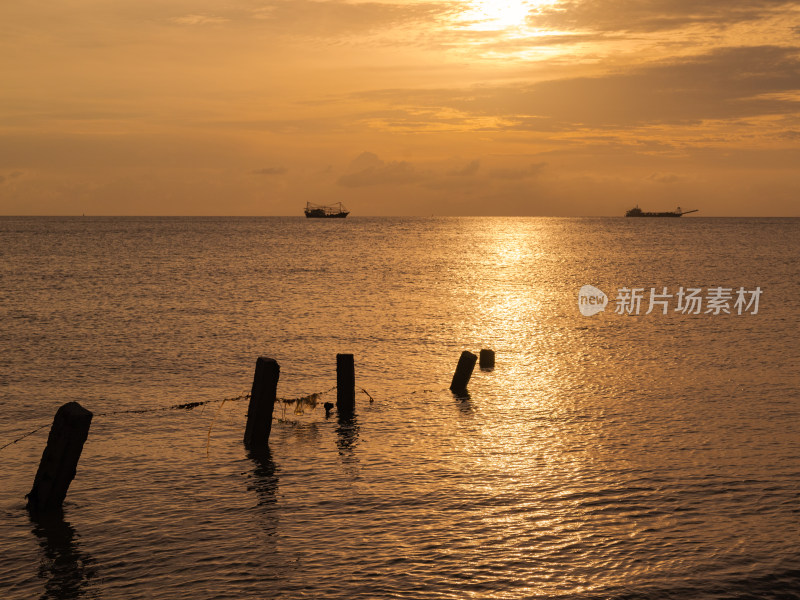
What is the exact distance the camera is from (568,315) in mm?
46219

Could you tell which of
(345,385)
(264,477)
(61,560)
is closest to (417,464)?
(264,477)

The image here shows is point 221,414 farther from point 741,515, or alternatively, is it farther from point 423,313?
point 423,313

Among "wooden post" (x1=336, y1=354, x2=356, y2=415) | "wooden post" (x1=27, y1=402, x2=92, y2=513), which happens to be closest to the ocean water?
"wooden post" (x1=27, y1=402, x2=92, y2=513)

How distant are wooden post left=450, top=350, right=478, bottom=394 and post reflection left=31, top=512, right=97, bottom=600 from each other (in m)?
13.1

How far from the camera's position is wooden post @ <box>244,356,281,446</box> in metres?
18.0

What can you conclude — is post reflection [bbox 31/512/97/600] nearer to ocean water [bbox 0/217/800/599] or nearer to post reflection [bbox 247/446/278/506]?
ocean water [bbox 0/217/800/599]

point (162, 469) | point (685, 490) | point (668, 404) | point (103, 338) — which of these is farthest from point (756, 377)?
point (103, 338)

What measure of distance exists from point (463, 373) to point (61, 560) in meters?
14.1

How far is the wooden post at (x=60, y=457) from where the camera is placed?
13742mm

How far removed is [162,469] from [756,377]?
2006cm

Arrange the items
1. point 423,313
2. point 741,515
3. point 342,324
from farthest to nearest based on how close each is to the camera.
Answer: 1. point 423,313
2. point 342,324
3. point 741,515

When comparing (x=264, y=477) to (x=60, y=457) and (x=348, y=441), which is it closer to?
(x=348, y=441)

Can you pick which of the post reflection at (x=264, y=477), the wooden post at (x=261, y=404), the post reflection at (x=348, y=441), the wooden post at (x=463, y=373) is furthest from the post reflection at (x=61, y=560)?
the wooden post at (x=463, y=373)

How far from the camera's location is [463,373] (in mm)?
24062
